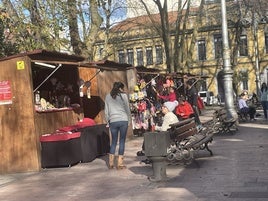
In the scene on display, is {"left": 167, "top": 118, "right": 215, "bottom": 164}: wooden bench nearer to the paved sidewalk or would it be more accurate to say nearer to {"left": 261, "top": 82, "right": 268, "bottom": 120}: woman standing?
the paved sidewalk

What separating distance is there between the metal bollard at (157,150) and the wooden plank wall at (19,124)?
11.4 ft

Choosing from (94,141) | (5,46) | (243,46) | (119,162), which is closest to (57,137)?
(94,141)

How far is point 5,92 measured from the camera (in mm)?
10930

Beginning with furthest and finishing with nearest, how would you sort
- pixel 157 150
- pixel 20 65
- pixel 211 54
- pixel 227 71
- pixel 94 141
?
pixel 211 54, pixel 227 71, pixel 94 141, pixel 20 65, pixel 157 150

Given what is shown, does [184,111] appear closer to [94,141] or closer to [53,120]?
[94,141]

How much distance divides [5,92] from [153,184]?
180 inches

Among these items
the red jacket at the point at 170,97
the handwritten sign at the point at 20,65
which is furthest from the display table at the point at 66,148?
the red jacket at the point at 170,97

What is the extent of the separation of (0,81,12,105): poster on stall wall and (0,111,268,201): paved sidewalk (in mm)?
1708

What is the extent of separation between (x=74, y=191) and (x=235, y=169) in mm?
3060

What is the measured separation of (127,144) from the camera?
592 inches

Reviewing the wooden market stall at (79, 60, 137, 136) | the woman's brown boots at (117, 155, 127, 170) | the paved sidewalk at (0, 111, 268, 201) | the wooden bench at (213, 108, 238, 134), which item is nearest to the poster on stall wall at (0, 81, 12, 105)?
the paved sidewalk at (0, 111, 268, 201)

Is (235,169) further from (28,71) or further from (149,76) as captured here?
(149,76)

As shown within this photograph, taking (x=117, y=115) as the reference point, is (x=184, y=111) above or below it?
below

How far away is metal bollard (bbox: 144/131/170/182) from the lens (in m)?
8.30
